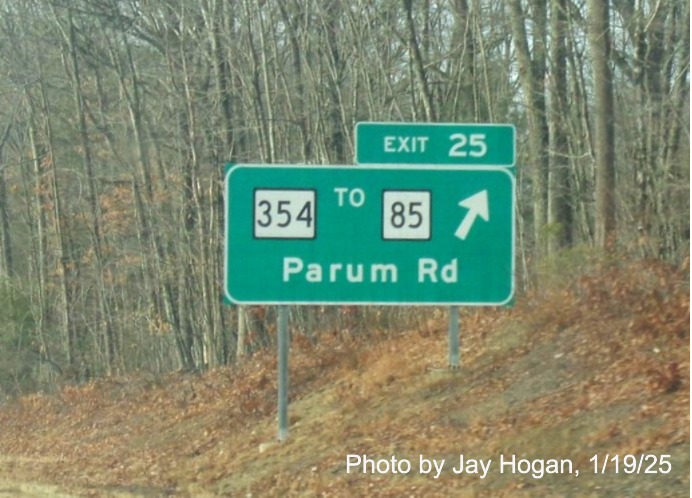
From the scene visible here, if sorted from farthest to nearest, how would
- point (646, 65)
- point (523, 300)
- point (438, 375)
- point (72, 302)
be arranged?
1. point (72, 302)
2. point (646, 65)
3. point (523, 300)
4. point (438, 375)

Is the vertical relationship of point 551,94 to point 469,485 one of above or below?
above

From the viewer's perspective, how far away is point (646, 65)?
1902 cm

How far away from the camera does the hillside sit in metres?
10.2

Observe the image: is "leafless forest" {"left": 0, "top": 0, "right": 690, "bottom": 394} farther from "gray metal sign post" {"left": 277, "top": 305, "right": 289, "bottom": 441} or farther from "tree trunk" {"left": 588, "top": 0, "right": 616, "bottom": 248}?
"gray metal sign post" {"left": 277, "top": 305, "right": 289, "bottom": 441}

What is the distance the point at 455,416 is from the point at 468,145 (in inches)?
112

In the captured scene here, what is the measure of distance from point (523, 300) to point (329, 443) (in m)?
4.29

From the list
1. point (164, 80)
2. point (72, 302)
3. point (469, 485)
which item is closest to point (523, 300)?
point (469, 485)

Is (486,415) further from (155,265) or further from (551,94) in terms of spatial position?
(155,265)

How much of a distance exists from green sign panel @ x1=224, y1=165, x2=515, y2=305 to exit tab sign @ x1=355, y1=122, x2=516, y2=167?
3.43 feet

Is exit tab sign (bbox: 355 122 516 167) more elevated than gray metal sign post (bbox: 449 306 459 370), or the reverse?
exit tab sign (bbox: 355 122 516 167)

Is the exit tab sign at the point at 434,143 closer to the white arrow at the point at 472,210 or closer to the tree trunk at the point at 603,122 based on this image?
the white arrow at the point at 472,210

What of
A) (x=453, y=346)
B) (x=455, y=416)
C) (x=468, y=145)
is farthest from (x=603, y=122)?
(x=455, y=416)

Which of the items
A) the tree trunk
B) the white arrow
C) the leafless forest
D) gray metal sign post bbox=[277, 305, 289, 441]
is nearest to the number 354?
the white arrow

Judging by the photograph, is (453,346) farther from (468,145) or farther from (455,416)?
(468,145)
